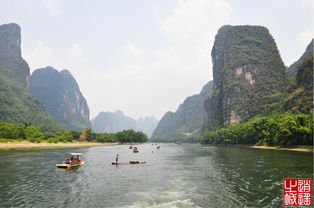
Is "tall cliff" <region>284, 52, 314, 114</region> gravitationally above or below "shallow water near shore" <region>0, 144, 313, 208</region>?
above

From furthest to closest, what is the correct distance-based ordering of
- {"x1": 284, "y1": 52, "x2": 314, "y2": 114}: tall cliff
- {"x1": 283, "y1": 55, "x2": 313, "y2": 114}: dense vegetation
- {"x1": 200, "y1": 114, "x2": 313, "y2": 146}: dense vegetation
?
{"x1": 283, "y1": 55, "x2": 313, "y2": 114}: dense vegetation, {"x1": 284, "y1": 52, "x2": 314, "y2": 114}: tall cliff, {"x1": 200, "y1": 114, "x2": 313, "y2": 146}: dense vegetation

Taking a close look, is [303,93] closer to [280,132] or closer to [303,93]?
[303,93]

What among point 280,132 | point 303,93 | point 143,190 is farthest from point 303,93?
point 143,190

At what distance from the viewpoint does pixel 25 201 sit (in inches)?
986

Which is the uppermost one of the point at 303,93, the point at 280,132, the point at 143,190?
the point at 303,93

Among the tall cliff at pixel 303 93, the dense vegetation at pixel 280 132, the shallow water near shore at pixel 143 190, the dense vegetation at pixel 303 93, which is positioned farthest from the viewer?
the dense vegetation at pixel 303 93

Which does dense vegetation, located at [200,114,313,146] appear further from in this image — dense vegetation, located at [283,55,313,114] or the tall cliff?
dense vegetation, located at [283,55,313,114]

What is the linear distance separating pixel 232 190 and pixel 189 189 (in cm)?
547

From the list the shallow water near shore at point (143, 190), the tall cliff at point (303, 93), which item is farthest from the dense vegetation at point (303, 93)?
the shallow water near shore at point (143, 190)

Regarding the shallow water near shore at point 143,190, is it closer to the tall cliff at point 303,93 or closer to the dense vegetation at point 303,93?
the tall cliff at point 303,93

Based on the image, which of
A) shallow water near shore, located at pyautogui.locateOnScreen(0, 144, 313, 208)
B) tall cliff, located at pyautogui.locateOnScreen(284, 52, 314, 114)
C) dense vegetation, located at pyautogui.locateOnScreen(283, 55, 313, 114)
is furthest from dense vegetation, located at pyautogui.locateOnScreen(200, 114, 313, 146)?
shallow water near shore, located at pyautogui.locateOnScreen(0, 144, 313, 208)

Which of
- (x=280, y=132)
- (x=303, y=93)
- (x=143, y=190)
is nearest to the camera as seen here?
(x=143, y=190)

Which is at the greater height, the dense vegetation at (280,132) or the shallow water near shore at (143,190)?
the dense vegetation at (280,132)

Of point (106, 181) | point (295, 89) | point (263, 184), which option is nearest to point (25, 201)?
point (106, 181)
